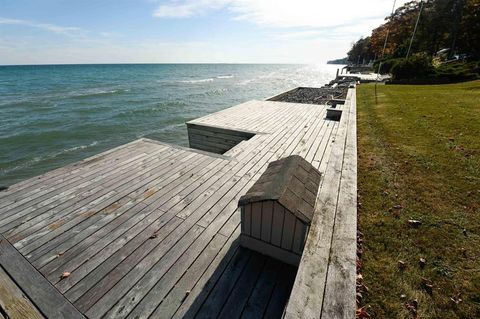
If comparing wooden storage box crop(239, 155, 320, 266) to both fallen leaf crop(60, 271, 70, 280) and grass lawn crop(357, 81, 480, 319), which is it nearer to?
grass lawn crop(357, 81, 480, 319)

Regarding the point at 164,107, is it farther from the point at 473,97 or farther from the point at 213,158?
the point at 473,97

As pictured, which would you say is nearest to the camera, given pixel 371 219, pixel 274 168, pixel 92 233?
pixel 274 168

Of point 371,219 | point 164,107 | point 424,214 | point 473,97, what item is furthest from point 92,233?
point 164,107

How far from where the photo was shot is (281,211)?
7.52 feet

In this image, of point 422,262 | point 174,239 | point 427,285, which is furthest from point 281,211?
point 422,262

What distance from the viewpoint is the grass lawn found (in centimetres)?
228

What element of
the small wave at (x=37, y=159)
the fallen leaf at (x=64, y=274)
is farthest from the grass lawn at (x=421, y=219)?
the small wave at (x=37, y=159)

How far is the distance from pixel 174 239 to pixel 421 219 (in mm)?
3586

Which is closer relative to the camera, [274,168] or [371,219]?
[274,168]

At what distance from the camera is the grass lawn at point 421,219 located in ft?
7.47

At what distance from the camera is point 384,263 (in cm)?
267

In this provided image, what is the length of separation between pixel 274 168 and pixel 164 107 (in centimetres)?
2220

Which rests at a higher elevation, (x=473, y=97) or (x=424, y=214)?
(x=473, y=97)

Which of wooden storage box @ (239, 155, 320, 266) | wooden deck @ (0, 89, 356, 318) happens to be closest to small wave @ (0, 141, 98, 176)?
wooden deck @ (0, 89, 356, 318)
